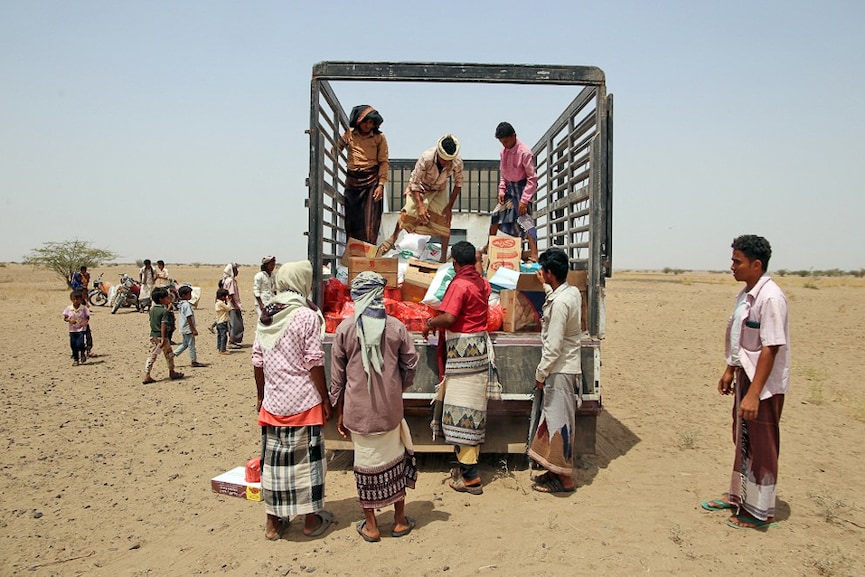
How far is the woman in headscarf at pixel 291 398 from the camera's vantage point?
3.80 metres

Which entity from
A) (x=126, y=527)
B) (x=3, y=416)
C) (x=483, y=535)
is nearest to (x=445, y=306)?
(x=483, y=535)

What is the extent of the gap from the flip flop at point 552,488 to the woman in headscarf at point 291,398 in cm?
174

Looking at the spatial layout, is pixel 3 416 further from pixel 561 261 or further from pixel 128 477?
pixel 561 261

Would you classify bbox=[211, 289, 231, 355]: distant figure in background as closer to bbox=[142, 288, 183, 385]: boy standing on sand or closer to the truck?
bbox=[142, 288, 183, 385]: boy standing on sand

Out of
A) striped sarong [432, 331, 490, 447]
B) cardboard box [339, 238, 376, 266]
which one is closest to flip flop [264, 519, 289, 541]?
striped sarong [432, 331, 490, 447]

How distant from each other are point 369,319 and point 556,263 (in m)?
1.54

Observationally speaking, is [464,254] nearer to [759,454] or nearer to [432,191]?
[432,191]

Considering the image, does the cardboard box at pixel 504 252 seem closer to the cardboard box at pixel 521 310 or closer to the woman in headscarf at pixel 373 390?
the cardboard box at pixel 521 310

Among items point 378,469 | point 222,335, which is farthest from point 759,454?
point 222,335

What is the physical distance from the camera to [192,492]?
4840 millimetres

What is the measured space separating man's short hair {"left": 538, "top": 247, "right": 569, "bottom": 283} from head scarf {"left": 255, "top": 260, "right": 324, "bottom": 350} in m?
1.72

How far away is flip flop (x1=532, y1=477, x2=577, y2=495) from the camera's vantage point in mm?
4738

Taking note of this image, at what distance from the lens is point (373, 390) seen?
149 inches

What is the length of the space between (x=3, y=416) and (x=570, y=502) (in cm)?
632
